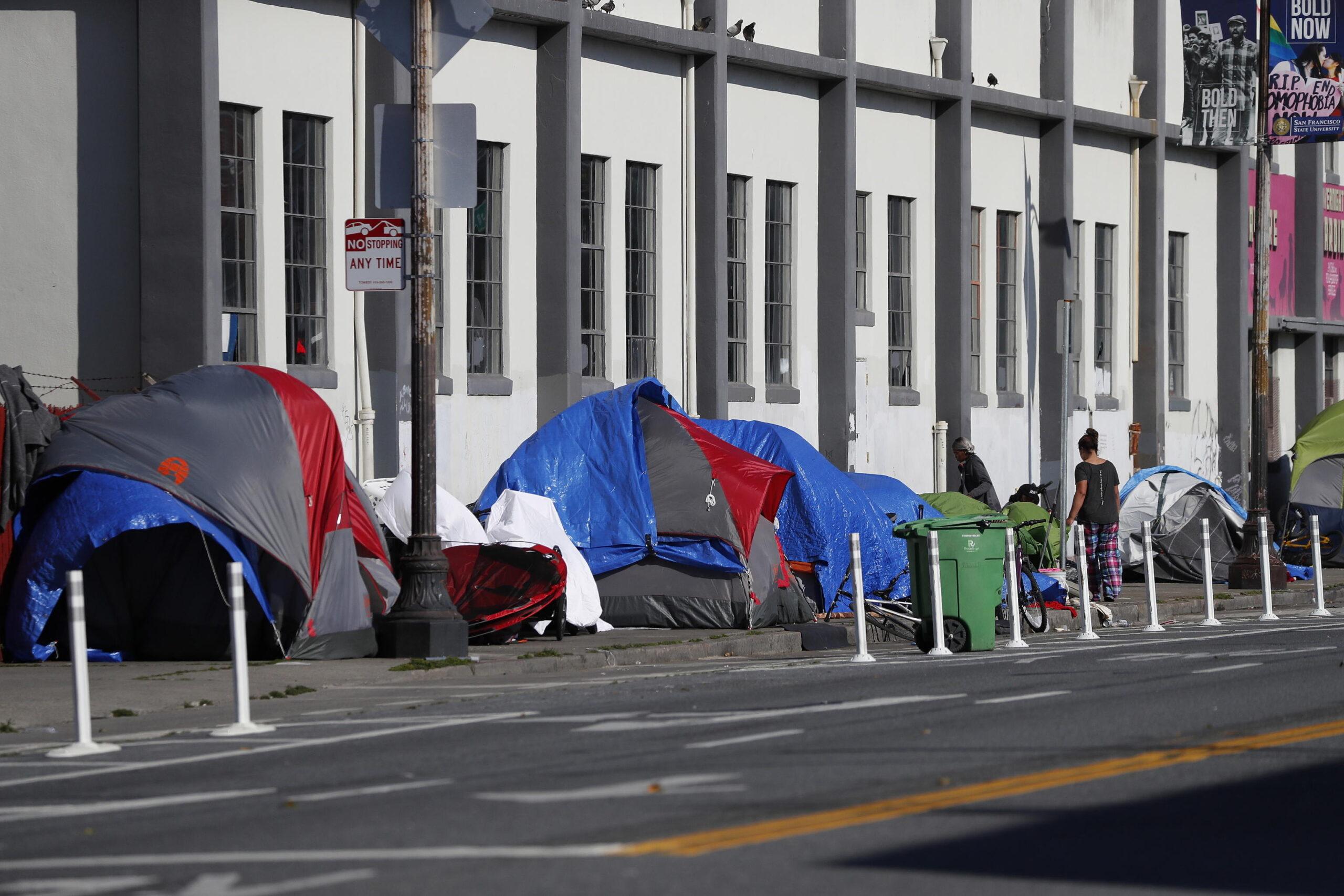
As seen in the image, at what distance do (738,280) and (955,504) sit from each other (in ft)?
16.7

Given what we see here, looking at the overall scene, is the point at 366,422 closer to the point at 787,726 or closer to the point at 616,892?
the point at 787,726

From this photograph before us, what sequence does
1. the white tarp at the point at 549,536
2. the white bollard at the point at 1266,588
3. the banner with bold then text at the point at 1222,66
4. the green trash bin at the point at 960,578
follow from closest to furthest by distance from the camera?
the green trash bin at the point at 960,578 → the white tarp at the point at 549,536 → the white bollard at the point at 1266,588 → the banner with bold then text at the point at 1222,66

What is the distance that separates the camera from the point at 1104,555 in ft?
75.7

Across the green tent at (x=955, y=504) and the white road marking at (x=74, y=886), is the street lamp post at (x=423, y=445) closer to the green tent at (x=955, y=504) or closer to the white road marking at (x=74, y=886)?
the green tent at (x=955, y=504)

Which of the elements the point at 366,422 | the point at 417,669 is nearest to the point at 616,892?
the point at 417,669

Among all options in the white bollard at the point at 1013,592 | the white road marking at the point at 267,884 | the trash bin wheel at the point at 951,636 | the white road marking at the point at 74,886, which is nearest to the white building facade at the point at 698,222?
the white bollard at the point at 1013,592

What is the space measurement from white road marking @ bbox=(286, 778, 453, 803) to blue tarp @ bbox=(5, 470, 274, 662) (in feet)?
23.9

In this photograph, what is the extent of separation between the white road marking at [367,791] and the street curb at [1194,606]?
1185 centimetres

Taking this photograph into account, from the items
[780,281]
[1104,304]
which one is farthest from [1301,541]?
[780,281]

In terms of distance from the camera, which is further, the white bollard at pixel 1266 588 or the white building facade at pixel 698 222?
the white bollard at pixel 1266 588

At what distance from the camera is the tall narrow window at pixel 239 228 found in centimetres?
2109

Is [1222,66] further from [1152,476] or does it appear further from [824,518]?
[824,518]

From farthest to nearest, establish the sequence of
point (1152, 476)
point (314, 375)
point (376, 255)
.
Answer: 1. point (1152, 476)
2. point (314, 375)
3. point (376, 255)

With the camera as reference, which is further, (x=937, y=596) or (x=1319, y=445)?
(x=1319, y=445)
